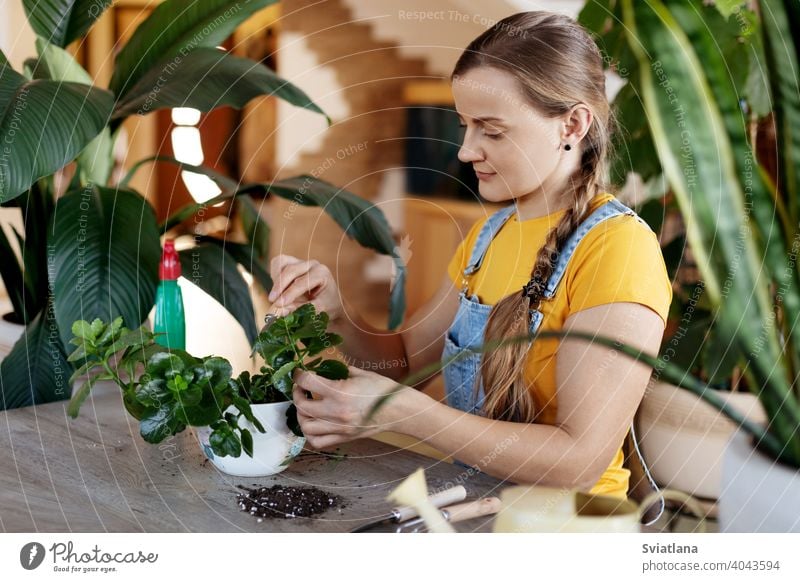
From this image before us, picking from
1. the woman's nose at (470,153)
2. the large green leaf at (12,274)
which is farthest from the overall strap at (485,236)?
the large green leaf at (12,274)

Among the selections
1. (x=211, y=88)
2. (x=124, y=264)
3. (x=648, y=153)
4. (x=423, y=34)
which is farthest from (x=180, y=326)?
(x=648, y=153)

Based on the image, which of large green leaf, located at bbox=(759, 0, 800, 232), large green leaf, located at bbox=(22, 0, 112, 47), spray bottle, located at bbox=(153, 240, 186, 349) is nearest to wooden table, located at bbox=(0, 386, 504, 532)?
spray bottle, located at bbox=(153, 240, 186, 349)

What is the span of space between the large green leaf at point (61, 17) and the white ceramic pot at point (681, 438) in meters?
0.74

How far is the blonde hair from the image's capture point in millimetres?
666

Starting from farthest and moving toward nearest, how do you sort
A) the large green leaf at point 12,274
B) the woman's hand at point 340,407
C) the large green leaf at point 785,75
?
the large green leaf at point 12,274 → the woman's hand at point 340,407 → the large green leaf at point 785,75

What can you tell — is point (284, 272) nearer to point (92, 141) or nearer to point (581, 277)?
point (581, 277)

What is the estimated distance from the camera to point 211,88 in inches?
32.9

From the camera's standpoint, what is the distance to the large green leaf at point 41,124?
2.18ft

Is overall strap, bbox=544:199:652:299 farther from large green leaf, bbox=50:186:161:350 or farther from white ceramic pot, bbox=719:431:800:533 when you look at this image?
large green leaf, bbox=50:186:161:350

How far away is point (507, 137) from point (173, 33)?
424 mm

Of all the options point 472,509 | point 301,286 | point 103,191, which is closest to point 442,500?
point 472,509

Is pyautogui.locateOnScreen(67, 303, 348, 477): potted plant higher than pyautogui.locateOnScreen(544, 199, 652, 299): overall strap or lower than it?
lower

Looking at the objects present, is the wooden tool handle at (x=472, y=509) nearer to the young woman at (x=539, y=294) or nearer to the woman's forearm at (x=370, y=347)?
the young woman at (x=539, y=294)

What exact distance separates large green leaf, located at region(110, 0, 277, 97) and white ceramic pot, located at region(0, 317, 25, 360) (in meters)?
0.30
